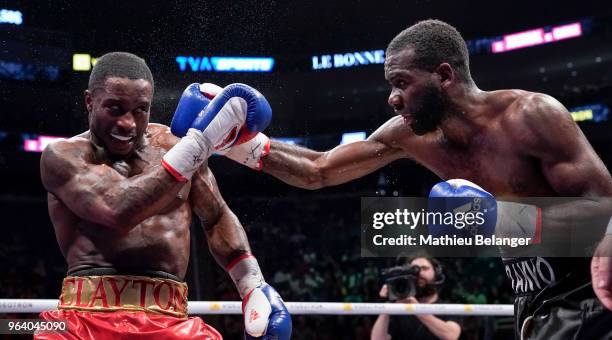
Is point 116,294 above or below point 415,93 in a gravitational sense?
below

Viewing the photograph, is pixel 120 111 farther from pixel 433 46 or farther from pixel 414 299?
pixel 414 299

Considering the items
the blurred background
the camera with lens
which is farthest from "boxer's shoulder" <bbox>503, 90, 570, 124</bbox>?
the blurred background

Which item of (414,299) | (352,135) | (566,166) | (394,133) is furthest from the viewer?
(352,135)

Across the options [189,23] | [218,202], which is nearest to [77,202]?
[218,202]

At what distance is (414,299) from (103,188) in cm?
243

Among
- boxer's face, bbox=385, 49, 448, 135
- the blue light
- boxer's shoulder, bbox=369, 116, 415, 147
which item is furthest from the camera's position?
the blue light

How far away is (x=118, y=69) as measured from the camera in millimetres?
2398

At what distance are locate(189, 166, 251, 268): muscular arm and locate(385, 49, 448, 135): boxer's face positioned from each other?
707 mm

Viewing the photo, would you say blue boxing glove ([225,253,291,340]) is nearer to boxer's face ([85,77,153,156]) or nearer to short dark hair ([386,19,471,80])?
boxer's face ([85,77,153,156])

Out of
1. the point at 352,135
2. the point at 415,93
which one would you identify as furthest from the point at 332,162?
the point at 352,135

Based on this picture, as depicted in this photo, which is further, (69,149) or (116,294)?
(69,149)

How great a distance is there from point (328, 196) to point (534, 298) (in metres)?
7.57

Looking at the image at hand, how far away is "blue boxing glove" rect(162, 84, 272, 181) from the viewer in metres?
2.25

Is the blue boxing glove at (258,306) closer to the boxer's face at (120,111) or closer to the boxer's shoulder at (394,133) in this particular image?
the boxer's face at (120,111)
